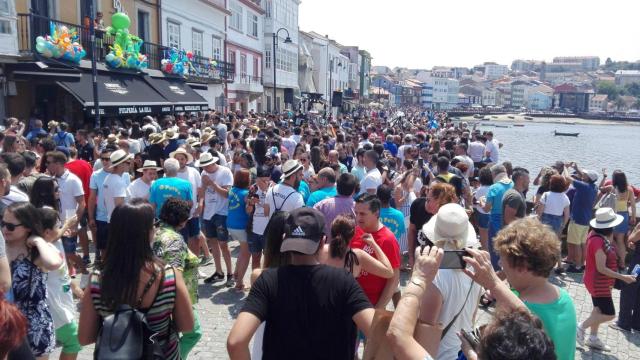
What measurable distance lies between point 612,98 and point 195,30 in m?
180

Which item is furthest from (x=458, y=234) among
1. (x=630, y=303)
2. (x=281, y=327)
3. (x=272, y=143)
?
(x=272, y=143)

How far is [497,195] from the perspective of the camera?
259 inches

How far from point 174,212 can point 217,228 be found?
9.15 feet

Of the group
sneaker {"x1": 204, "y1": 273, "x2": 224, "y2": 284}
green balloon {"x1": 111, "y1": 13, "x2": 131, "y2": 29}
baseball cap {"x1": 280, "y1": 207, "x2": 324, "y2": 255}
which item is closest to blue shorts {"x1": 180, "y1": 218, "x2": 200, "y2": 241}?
sneaker {"x1": 204, "y1": 273, "x2": 224, "y2": 284}

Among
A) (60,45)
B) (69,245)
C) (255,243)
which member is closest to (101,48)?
(60,45)

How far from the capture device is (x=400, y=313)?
6.86 ft

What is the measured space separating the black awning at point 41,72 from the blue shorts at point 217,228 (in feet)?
31.6

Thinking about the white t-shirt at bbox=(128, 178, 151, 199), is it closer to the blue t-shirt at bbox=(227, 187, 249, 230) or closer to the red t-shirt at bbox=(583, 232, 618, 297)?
the blue t-shirt at bbox=(227, 187, 249, 230)

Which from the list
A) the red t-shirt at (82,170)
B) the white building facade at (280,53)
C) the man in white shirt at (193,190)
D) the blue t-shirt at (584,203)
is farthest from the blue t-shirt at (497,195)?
the white building facade at (280,53)

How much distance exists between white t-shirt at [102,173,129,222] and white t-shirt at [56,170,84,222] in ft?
0.99

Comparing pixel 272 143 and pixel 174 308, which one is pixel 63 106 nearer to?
pixel 272 143

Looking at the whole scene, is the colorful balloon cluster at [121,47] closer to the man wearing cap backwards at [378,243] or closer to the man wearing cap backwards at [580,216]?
the man wearing cap backwards at [580,216]

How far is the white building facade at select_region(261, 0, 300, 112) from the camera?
38.4 metres

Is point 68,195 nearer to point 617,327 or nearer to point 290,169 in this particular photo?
point 290,169
